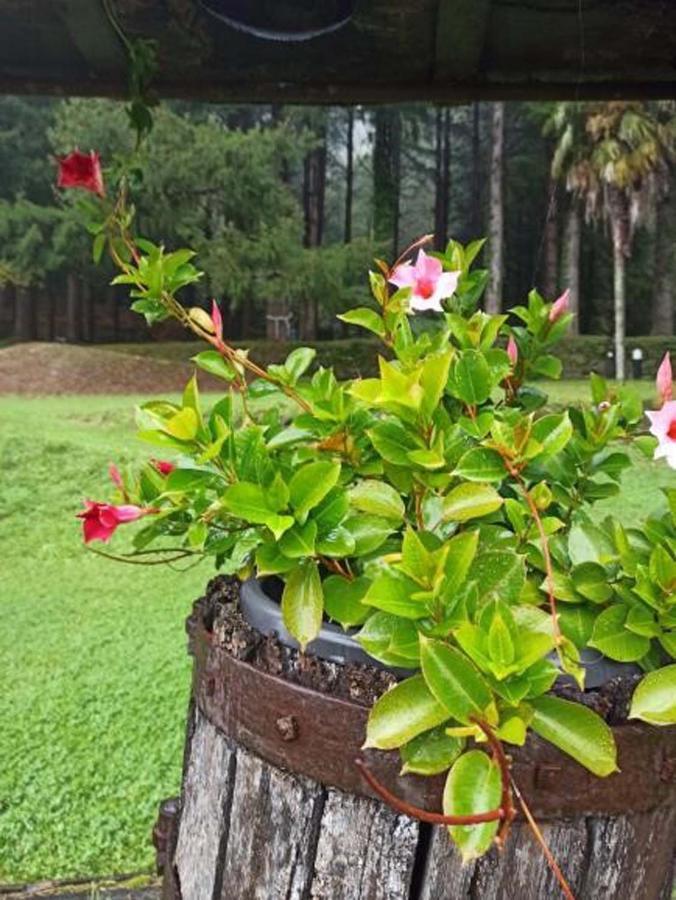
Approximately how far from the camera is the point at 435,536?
51 cm

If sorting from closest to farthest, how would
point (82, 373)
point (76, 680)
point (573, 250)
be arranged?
point (76, 680) < point (82, 373) < point (573, 250)

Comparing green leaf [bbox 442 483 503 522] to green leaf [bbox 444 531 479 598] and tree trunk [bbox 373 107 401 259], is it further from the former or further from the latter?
tree trunk [bbox 373 107 401 259]

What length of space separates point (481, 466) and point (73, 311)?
10.5 metres

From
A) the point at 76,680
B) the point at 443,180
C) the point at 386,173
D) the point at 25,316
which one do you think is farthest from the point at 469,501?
the point at 443,180

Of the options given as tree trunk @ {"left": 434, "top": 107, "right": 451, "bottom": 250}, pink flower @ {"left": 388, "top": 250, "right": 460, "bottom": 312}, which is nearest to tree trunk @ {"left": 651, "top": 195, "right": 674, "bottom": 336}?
tree trunk @ {"left": 434, "top": 107, "right": 451, "bottom": 250}

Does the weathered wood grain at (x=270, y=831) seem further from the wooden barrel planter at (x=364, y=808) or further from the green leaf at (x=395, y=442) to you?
the green leaf at (x=395, y=442)

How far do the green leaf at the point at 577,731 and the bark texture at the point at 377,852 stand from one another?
66mm

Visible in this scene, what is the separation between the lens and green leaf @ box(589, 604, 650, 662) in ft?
1.66

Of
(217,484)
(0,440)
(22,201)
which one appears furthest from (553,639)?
(22,201)

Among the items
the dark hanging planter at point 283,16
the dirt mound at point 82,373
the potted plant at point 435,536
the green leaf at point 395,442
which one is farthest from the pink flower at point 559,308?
the dirt mound at point 82,373

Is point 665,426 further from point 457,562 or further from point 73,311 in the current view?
point 73,311

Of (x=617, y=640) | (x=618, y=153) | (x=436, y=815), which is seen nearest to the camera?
Result: (x=436, y=815)

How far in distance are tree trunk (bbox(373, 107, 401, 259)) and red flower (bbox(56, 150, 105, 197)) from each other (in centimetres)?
806

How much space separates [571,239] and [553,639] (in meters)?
11.2
